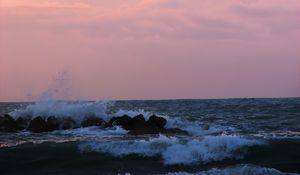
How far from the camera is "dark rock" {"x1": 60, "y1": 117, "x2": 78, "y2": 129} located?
28698 millimetres

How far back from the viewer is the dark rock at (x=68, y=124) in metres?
28.7

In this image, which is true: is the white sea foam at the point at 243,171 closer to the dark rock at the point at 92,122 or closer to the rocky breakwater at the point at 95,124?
the rocky breakwater at the point at 95,124

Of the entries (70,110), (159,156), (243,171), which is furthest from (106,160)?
(70,110)

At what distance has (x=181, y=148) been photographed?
17.9 meters

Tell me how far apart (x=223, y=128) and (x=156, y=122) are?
12.7 feet

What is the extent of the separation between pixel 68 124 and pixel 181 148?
1238cm

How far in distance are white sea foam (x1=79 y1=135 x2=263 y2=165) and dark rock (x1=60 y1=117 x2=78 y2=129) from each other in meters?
9.47

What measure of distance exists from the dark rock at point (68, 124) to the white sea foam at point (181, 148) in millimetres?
9468

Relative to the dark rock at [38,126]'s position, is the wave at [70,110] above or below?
above

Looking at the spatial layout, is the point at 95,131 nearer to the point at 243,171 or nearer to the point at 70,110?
the point at 70,110

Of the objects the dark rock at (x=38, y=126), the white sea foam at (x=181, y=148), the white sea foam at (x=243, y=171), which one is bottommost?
the white sea foam at (x=243, y=171)

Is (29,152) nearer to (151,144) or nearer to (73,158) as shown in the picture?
(73,158)

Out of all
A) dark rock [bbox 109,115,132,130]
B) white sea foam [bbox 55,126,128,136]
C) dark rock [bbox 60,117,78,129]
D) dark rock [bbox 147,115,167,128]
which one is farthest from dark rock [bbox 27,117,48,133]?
dark rock [bbox 147,115,167,128]

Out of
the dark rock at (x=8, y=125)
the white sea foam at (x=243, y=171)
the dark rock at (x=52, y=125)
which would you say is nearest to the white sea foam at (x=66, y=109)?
the dark rock at (x=52, y=125)
